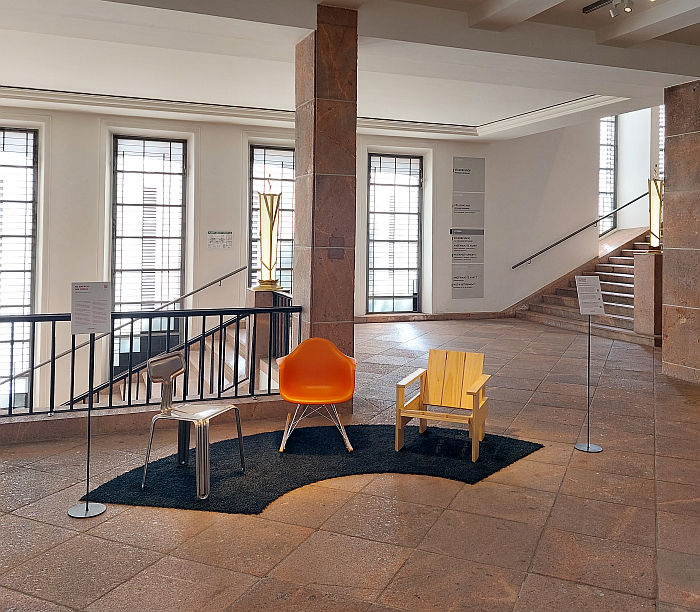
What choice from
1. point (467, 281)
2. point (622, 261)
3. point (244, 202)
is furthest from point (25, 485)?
point (622, 261)

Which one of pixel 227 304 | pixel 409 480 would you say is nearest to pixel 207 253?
pixel 227 304

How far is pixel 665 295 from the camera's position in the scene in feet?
21.1

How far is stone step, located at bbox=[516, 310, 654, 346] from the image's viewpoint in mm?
8500

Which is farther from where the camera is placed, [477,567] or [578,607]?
[477,567]

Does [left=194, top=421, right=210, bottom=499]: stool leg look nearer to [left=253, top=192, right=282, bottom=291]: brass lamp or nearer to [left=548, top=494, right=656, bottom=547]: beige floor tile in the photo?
[left=548, top=494, right=656, bottom=547]: beige floor tile

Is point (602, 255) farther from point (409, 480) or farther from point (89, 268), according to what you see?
point (409, 480)

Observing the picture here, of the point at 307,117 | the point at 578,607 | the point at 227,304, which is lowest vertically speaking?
the point at 578,607

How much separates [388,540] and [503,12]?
154 inches

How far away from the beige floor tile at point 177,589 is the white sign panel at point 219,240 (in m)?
7.04

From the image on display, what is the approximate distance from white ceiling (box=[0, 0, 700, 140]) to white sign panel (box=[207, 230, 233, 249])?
1.59 meters

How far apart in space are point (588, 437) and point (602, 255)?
8102 millimetres

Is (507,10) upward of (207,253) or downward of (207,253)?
upward

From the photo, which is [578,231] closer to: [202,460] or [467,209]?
[467,209]

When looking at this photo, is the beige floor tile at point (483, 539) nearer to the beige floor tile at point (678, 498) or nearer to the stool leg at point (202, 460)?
the beige floor tile at point (678, 498)
